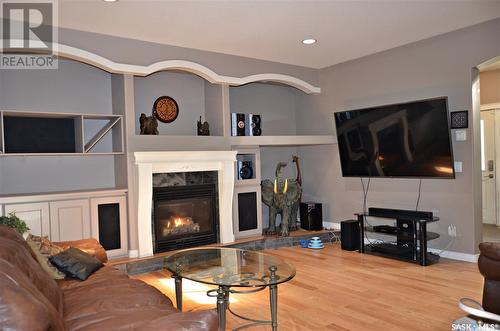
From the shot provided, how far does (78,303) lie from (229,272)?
3.53ft

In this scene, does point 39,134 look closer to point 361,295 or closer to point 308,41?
point 308,41

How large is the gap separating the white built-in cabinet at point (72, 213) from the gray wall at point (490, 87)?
623cm

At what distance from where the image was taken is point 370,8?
3963 millimetres

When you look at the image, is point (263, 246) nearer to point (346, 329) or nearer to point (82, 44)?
point (346, 329)

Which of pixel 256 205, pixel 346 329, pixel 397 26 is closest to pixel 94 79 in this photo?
pixel 256 205

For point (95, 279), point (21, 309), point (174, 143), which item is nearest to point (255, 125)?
point (174, 143)

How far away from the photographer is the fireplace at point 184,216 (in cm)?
504

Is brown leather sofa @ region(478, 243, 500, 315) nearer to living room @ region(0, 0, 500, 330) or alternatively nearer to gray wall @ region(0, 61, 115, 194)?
living room @ region(0, 0, 500, 330)

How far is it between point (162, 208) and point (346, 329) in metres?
2.86

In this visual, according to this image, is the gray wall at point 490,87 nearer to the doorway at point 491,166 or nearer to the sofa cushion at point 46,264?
the doorway at point 491,166

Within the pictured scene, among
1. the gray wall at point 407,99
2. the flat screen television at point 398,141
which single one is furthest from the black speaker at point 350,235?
the flat screen television at point 398,141

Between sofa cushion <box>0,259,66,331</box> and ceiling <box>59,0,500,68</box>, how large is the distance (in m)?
2.91

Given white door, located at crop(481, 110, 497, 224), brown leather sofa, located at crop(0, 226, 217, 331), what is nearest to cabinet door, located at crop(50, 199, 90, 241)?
brown leather sofa, located at crop(0, 226, 217, 331)

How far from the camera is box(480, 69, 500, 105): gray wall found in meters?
6.89
